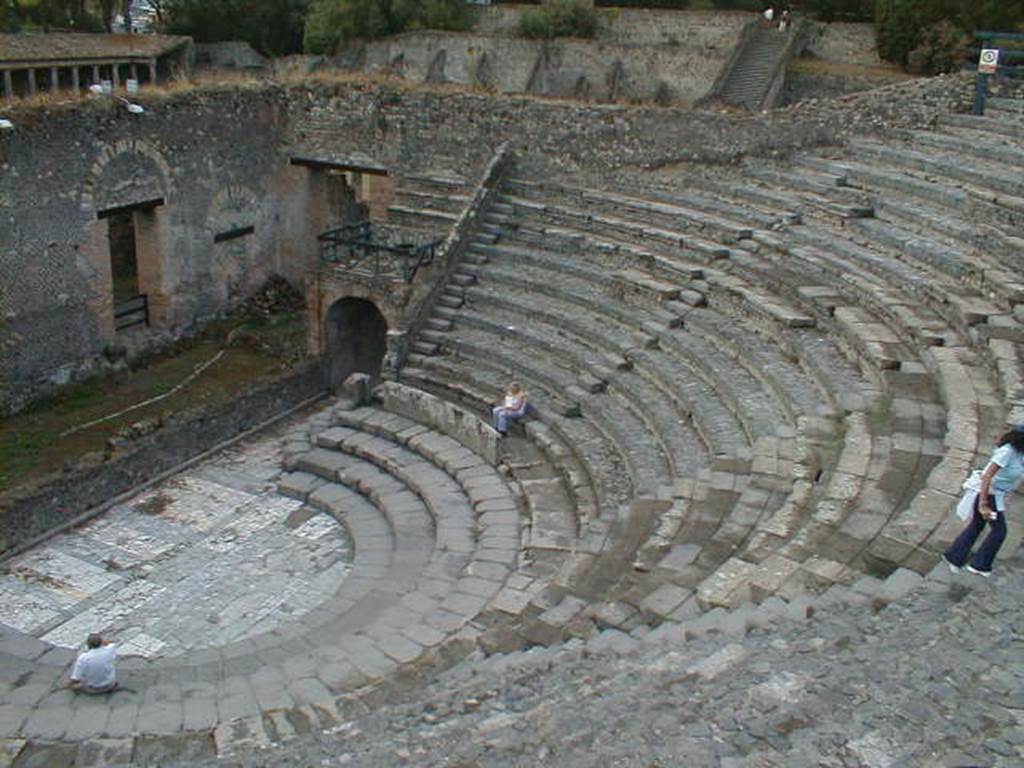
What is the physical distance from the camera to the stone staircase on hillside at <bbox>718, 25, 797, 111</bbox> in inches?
1098

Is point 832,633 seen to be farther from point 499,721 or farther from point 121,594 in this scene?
point 121,594

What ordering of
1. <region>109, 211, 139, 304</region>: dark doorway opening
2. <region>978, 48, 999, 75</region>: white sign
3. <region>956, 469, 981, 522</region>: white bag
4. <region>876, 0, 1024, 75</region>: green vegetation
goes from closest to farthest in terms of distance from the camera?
<region>956, 469, 981, 522</region>: white bag < <region>978, 48, 999, 75</region>: white sign < <region>109, 211, 139, 304</region>: dark doorway opening < <region>876, 0, 1024, 75</region>: green vegetation

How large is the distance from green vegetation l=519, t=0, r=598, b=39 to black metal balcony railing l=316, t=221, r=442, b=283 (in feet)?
57.4

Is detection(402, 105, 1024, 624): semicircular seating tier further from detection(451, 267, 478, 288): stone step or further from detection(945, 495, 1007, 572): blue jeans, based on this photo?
detection(945, 495, 1007, 572): blue jeans

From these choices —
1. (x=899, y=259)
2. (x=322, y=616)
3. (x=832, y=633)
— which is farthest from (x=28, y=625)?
(x=899, y=259)

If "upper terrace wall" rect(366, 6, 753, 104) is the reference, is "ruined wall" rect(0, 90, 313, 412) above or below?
below

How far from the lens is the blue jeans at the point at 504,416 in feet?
42.6

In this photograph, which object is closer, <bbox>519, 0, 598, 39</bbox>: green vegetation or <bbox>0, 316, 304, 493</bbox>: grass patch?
<bbox>0, 316, 304, 493</bbox>: grass patch

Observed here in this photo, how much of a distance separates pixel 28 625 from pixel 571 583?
546 centimetres

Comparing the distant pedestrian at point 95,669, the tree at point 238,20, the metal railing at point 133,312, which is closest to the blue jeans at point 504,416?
the distant pedestrian at point 95,669

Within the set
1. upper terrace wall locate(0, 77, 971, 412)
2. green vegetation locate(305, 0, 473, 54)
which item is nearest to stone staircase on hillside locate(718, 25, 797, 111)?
green vegetation locate(305, 0, 473, 54)

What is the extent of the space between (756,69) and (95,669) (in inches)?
988

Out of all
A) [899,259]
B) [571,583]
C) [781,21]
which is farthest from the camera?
[781,21]

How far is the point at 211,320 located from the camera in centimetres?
1777
